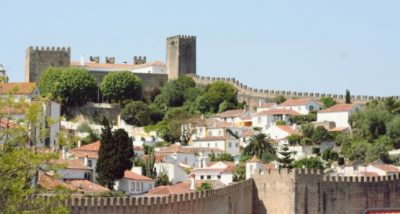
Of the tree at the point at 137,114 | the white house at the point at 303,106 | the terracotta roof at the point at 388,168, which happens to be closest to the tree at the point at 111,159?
the terracotta roof at the point at 388,168

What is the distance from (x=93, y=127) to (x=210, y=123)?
27.6 ft

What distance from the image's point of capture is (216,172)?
72.4 meters

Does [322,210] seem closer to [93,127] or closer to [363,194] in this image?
[363,194]

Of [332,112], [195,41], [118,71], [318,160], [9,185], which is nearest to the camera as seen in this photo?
[9,185]

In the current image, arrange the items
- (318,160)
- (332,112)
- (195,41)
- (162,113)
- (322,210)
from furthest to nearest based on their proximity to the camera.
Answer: (195,41) → (162,113) → (332,112) → (318,160) → (322,210)

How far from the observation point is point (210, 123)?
90812 mm

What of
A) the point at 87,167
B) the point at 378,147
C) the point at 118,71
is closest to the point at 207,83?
the point at 118,71

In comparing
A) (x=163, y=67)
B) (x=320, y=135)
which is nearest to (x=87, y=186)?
(x=320, y=135)

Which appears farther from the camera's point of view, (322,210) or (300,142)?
(300,142)

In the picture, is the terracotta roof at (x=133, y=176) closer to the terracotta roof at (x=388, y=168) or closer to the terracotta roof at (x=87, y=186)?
the terracotta roof at (x=87, y=186)

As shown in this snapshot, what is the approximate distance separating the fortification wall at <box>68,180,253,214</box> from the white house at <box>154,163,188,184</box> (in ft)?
82.9

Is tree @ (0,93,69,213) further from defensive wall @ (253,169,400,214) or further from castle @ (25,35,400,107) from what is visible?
castle @ (25,35,400,107)

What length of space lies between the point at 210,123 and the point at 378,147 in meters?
15.9

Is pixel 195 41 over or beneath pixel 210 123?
over
